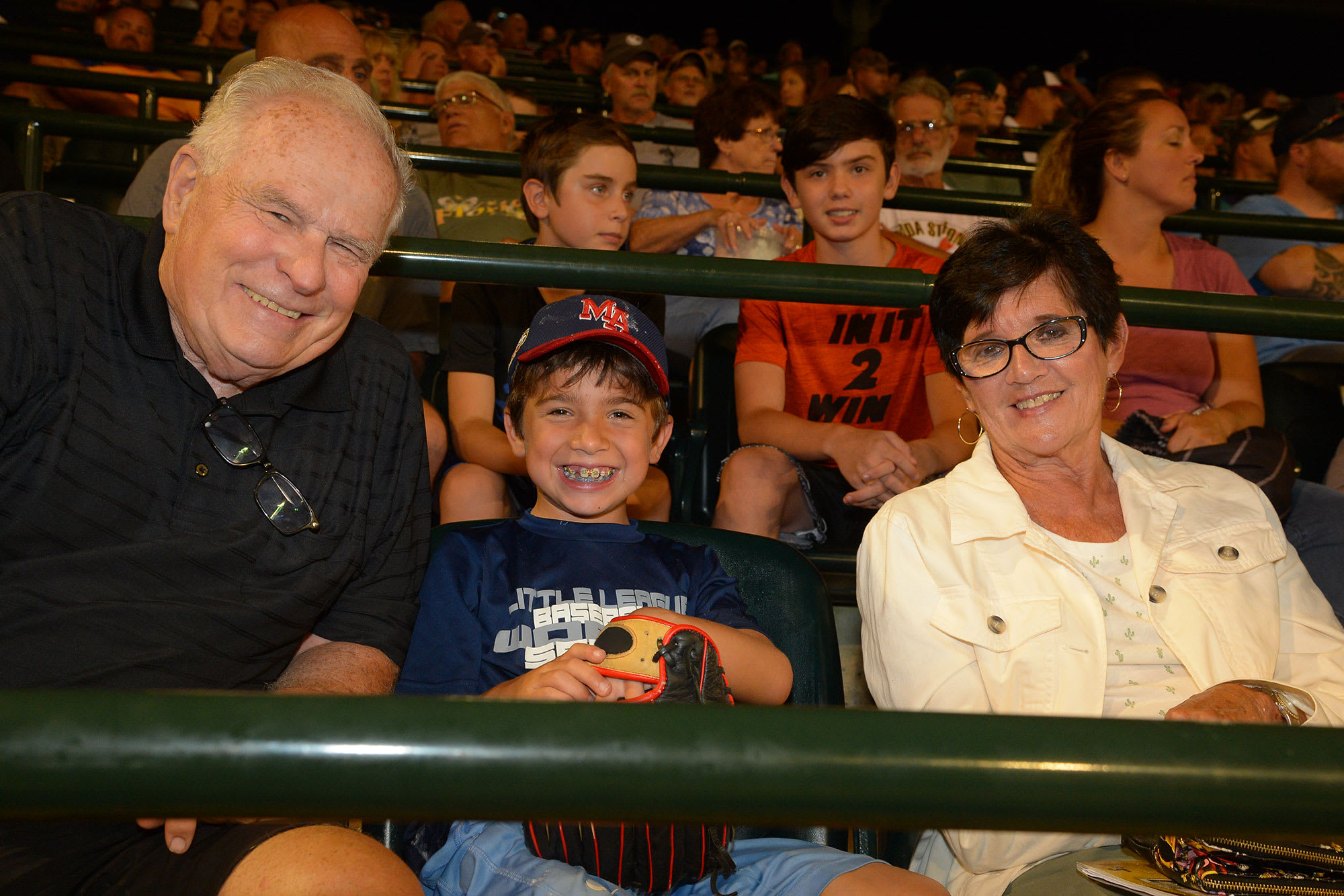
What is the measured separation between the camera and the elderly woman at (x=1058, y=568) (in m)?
1.43

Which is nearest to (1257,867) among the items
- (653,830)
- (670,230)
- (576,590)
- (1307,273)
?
(653,830)

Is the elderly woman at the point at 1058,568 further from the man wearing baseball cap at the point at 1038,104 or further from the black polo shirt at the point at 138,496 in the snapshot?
the man wearing baseball cap at the point at 1038,104

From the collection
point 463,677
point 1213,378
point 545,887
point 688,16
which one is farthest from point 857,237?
point 688,16

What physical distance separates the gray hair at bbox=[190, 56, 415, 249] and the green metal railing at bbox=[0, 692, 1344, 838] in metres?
0.88

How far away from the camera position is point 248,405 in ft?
4.26

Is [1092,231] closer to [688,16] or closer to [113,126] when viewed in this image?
[113,126]

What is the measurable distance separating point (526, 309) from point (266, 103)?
121 centimetres

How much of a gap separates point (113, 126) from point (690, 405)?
5.38 ft

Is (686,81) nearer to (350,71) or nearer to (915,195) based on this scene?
(350,71)

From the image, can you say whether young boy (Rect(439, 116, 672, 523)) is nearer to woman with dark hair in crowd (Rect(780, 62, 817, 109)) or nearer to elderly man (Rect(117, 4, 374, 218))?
elderly man (Rect(117, 4, 374, 218))

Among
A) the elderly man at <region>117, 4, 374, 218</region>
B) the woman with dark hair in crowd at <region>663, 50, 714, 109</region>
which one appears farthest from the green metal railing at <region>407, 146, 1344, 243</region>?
the woman with dark hair in crowd at <region>663, 50, 714, 109</region>

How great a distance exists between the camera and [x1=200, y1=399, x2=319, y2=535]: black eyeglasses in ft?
4.14

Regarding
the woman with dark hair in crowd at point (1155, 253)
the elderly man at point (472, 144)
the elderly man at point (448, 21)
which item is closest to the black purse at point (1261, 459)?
the woman with dark hair in crowd at point (1155, 253)

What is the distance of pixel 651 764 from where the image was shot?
0.64 m
